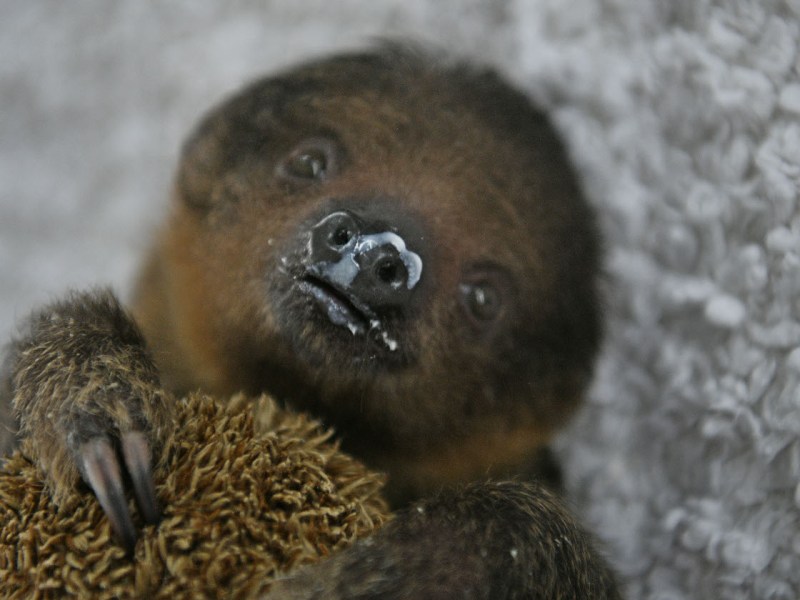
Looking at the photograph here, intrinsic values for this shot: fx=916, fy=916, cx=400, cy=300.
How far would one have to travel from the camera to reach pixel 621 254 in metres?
2.55

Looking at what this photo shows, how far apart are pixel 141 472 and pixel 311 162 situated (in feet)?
3.24

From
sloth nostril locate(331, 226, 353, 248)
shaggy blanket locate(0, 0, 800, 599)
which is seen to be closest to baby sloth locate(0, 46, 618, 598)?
sloth nostril locate(331, 226, 353, 248)

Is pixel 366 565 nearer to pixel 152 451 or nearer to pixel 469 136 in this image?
pixel 152 451

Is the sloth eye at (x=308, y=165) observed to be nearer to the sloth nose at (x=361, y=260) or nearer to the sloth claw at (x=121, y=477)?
the sloth nose at (x=361, y=260)

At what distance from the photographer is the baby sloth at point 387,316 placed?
1544 mm

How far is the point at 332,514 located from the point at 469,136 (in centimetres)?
107

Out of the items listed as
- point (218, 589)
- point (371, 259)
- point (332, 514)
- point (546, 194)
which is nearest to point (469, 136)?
point (546, 194)

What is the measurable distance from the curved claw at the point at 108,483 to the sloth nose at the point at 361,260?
53cm

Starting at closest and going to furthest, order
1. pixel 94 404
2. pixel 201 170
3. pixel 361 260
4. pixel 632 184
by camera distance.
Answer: pixel 94 404
pixel 361 260
pixel 201 170
pixel 632 184

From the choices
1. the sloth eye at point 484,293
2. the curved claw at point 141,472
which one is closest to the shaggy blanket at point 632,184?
the sloth eye at point 484,293

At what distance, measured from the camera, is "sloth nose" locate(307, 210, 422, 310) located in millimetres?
1763

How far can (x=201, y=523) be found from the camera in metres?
1.35

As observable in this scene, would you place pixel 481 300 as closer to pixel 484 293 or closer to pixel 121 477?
pixel 484 293

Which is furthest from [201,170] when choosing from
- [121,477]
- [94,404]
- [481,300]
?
[121,477]
